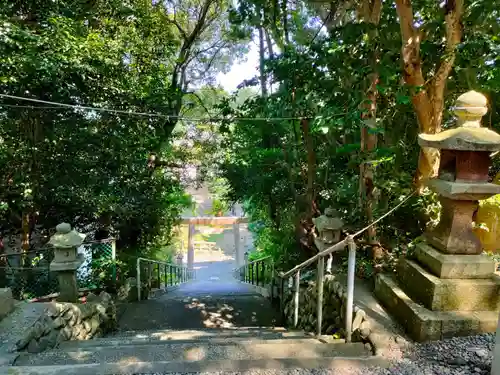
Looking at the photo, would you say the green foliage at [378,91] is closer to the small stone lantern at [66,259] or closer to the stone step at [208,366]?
the stone step at [208,366]

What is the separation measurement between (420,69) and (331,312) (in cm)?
268

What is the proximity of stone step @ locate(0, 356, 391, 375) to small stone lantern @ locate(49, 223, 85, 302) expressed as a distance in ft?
6.18

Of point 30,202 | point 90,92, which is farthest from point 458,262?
point 30,202

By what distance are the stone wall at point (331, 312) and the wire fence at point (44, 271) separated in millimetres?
3041

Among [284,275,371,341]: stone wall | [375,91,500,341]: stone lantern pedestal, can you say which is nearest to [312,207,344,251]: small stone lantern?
[284,275,371,341]: stone wall

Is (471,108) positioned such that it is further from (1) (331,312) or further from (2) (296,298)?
(2) (296,298)

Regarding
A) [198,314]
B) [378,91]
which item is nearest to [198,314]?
[198,314]

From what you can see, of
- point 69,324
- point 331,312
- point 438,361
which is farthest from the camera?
point 69,324

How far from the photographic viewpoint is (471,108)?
8.41ft

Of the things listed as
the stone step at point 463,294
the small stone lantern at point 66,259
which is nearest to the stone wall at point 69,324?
the small stone lantern at point 66,259

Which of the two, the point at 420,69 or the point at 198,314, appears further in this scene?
the point at 198,314

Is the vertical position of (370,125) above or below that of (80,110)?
below

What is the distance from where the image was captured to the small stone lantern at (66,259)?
418cm

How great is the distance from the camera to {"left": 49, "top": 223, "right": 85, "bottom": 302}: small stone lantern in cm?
418
